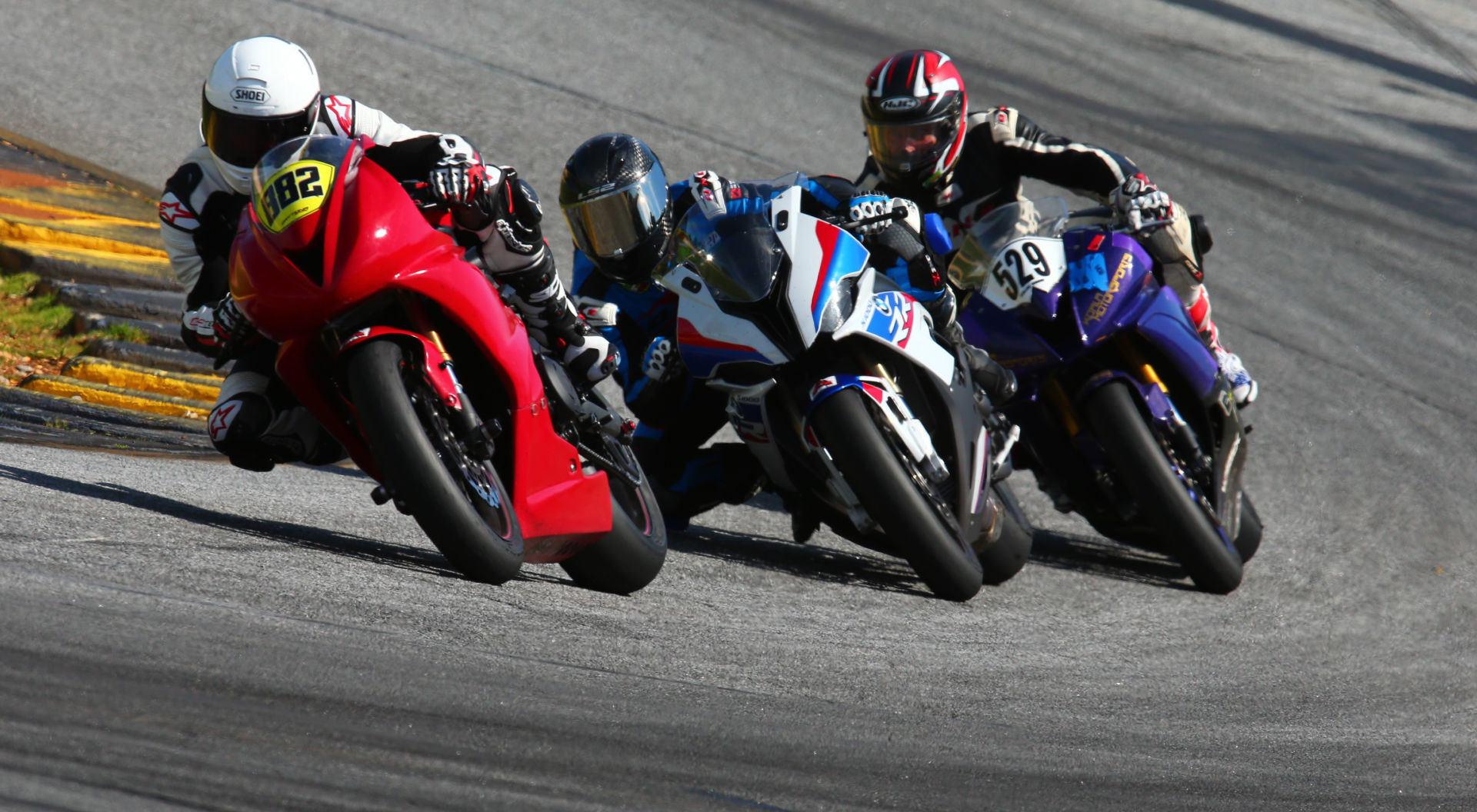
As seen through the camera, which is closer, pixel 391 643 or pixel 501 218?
pixel 391 643

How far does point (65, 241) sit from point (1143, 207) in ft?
17.8

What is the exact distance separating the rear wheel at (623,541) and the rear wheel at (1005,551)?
51.5 inches

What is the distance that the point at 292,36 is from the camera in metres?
11.8

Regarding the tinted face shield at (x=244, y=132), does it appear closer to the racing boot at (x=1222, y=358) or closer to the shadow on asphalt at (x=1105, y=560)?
the shadow on asphalt at (x=1105, y=560)

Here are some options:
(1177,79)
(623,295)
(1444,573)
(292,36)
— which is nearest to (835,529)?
(623,295)

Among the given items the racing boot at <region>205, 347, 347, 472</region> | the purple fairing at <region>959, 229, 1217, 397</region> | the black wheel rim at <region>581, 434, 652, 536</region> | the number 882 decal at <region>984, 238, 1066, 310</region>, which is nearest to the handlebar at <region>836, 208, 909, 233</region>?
the number 882 decal at <region>984, 238, 1066, 310</region>

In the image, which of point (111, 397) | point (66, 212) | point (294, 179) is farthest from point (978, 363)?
point (66, 212)

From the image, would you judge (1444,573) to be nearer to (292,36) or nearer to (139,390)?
(139,390)

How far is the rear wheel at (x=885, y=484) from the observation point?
181 inches

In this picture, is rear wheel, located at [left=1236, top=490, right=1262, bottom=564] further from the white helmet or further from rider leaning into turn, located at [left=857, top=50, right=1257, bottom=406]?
the white helmet

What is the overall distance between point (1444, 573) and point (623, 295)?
362cm

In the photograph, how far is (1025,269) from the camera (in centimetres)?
547

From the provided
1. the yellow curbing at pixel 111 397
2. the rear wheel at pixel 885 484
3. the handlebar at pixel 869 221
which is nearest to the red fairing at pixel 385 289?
the rear wheel at pixel 885 484

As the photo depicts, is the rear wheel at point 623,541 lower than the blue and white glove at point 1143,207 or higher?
lower
